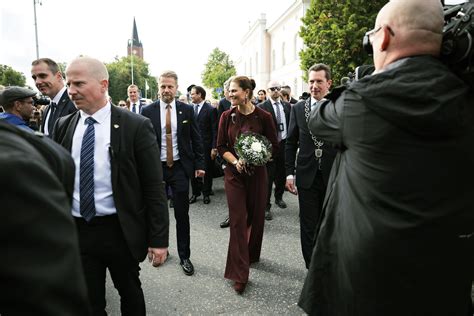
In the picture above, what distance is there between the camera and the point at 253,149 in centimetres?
387

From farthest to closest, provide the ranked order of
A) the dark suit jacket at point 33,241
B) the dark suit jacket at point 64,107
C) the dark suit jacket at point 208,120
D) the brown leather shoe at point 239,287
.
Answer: the dark suit jacket at point 208,120 < the dark suit jacket at point 64,107 < the brown leather shoe at point 239,287 < the dark suit jacket at point 33,241

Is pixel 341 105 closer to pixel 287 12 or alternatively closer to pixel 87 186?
pixel 87 186

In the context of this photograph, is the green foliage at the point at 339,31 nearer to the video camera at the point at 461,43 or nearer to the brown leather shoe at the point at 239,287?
the brown leather shoe at the point at 239,287

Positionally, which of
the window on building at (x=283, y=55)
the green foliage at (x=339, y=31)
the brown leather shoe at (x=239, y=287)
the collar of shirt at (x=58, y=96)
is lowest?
the brown leather shoe at (x=239, y=287)

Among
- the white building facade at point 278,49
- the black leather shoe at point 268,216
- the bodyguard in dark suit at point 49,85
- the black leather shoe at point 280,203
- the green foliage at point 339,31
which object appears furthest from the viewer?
the white building facade at point 278,49

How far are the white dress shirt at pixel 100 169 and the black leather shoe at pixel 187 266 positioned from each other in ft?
6.39

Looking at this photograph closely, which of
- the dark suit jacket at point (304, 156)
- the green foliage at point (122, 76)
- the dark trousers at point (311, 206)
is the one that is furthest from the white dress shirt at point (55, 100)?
the green foliage at point (122, 76)

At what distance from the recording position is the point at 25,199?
773 millimetres

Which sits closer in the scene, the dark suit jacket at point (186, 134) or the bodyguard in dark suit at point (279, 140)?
the dark suit jacket at point (186, 134)

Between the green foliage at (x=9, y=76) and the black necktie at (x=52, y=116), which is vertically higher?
the green foliage at (x=9, y=76)

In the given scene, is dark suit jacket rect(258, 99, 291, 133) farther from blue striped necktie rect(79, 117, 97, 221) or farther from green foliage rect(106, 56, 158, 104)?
green foliage rect(106, 56, 158, 104)

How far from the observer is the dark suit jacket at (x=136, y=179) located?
246cm

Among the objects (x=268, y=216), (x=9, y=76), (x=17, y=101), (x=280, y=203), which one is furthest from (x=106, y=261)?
(x=9, y=76)

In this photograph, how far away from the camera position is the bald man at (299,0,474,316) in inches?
57.4
